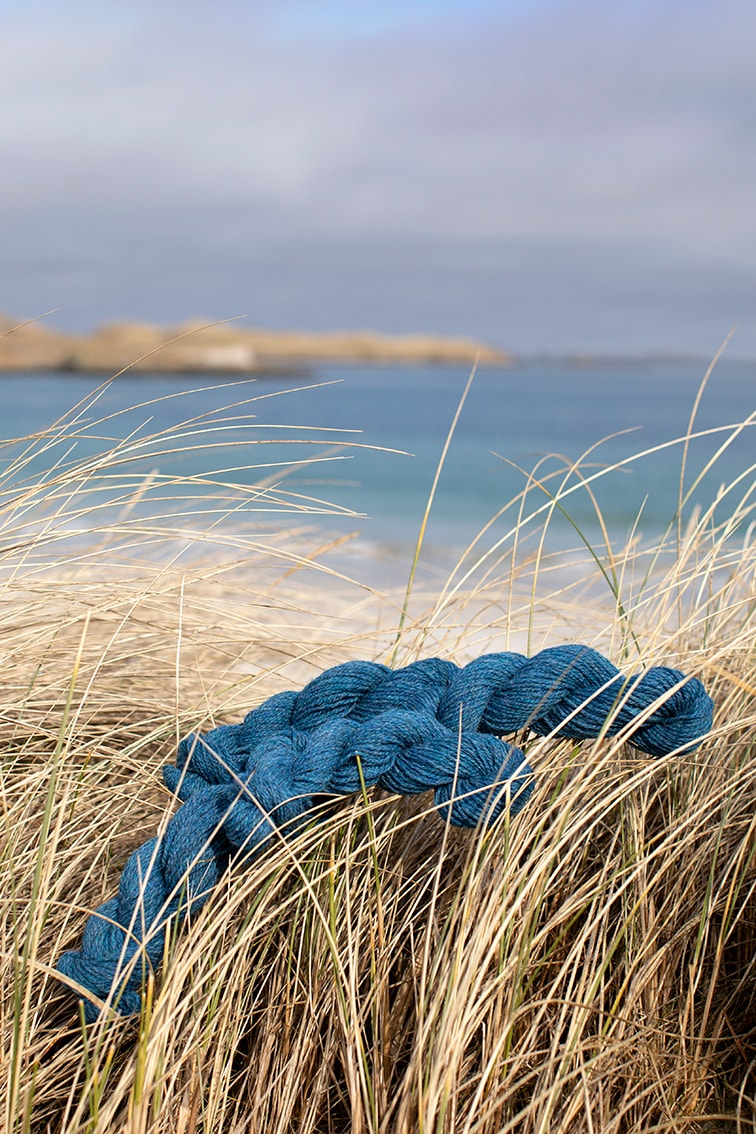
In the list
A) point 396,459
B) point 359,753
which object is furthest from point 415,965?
point 396,459

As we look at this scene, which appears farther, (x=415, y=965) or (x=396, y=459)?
(x=396, y=459)

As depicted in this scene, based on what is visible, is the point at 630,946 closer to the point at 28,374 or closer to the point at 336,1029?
the point at 336,1029

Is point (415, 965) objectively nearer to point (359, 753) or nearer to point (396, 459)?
point (359, 753)

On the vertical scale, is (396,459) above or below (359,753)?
below

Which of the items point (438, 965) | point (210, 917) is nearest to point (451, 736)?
point (438, 965)

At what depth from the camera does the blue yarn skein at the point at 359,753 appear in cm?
107

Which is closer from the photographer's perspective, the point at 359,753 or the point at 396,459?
the point at 359,753

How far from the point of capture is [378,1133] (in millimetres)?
998

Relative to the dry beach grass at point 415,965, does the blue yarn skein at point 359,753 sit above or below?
above

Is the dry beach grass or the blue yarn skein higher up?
the blue yarn skein

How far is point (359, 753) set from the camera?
1095mm

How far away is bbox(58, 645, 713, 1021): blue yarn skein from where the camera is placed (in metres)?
1.07

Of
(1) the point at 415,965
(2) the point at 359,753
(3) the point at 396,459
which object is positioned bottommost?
(3) the point at 396,459

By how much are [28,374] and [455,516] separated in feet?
178
